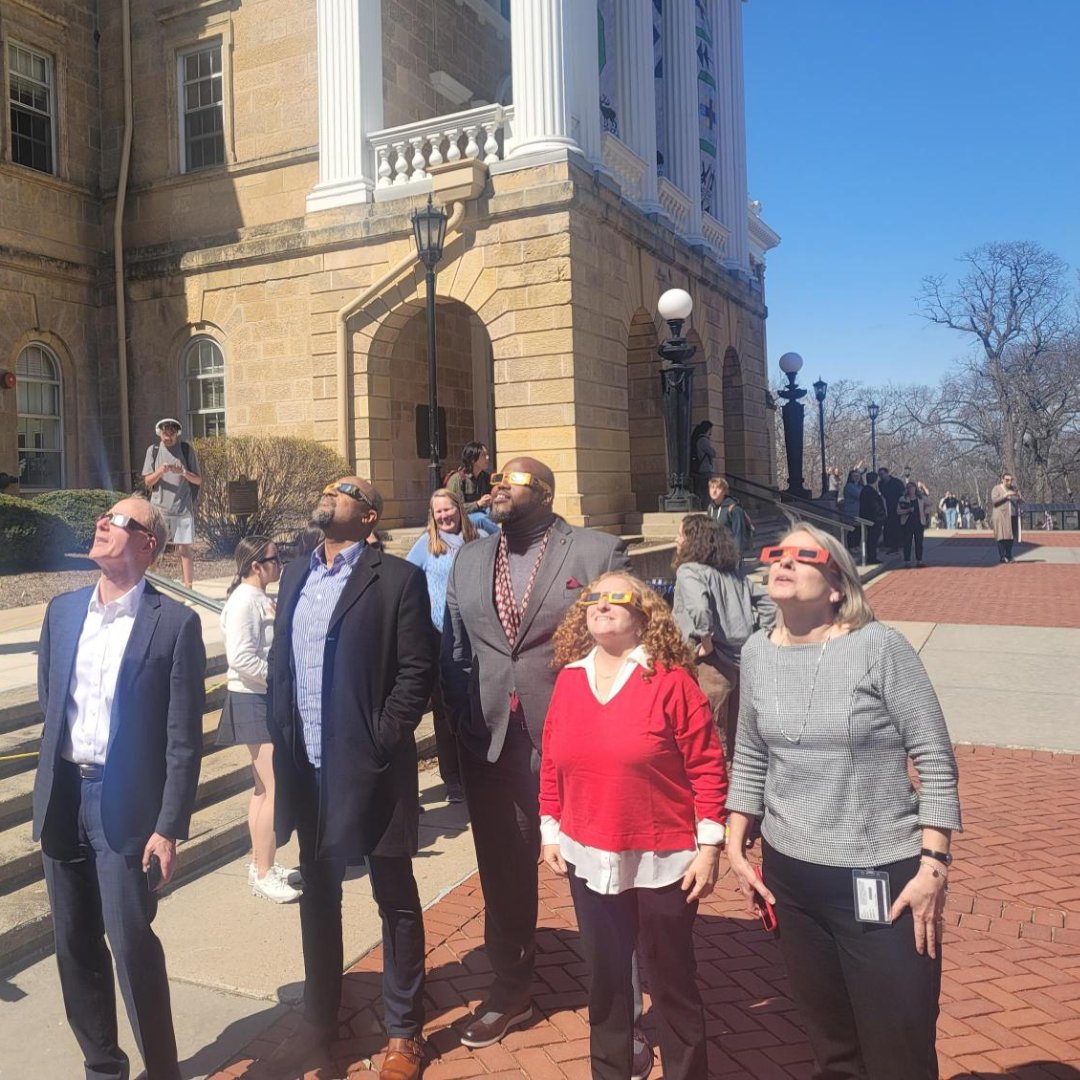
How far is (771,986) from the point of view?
147 inches

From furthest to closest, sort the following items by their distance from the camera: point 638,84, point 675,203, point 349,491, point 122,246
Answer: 1. point 675,203
2. point 122,246
3. point 638,84
4. point 349,491

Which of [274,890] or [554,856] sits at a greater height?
[554,856]

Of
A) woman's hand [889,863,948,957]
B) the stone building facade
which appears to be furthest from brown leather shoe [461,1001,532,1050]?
the stone building facade

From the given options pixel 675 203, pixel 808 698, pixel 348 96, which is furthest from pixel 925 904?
pixel 675 203

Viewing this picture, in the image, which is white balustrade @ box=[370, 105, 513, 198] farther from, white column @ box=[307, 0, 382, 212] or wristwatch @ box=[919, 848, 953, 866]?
wristwatch @ box=[919, 848, 953, 866]

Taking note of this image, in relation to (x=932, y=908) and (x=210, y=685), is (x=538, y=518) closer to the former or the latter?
(x=932, y=908)

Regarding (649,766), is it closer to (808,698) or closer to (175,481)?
(808,698)

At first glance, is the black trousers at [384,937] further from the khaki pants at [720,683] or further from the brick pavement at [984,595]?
the brick pavement at [984,595]

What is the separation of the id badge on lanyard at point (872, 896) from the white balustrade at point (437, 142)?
13697 millimetres

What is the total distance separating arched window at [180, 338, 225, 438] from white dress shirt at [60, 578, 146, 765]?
14902 millimetres

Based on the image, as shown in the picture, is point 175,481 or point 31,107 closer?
point 175,481

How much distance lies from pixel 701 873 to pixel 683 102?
66.1 ft

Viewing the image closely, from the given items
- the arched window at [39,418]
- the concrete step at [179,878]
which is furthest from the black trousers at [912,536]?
the concrete step at [179,878]

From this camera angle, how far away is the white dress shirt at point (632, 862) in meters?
2.82
